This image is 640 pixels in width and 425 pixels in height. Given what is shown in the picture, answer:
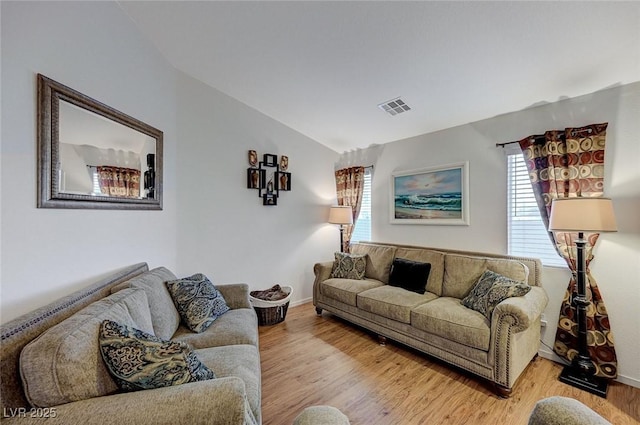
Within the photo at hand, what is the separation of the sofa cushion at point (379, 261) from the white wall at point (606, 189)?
0.45 metres

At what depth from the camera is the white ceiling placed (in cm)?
178

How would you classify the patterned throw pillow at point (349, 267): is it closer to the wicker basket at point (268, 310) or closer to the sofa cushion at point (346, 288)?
the sofa cushion at point (346, 288)

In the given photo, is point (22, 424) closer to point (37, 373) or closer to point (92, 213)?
point (37, 373)

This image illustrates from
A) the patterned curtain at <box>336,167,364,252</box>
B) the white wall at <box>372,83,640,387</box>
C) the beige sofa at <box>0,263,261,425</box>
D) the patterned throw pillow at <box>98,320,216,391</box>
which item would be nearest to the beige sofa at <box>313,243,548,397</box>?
the white wall at <box>372,83,640,387</box>

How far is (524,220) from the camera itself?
8.96 feet

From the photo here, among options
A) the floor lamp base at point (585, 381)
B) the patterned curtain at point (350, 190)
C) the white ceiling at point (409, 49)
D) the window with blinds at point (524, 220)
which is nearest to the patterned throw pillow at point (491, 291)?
the window with blinds at point (524, 220)

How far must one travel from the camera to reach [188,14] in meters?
2.14

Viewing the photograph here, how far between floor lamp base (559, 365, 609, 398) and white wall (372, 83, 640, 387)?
0.22 meters

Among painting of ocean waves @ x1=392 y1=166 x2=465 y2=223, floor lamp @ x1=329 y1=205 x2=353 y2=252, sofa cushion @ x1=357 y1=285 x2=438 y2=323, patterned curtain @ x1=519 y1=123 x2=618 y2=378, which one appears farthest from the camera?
floor lamp @ x1=329 y1=205 x2=353 y2=252

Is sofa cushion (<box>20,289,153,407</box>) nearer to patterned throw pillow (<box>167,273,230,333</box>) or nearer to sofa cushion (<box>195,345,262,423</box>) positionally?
sofa cushion (<box>195,345,262,423</box>)

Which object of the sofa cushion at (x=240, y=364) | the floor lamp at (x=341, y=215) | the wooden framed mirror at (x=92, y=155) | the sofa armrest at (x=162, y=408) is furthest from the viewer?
the floor lamp at (x=341, y=215)

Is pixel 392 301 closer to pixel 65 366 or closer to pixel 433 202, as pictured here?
pixel 433 202

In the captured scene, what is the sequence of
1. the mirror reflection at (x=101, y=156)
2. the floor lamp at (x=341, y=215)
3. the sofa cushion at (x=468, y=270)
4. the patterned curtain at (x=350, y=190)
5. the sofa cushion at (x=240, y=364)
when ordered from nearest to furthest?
the sofa cushion at (x=240, y=364) < the mirror reflection at (x=101, y=156) < the sofa cushion at (x=468, y=270) < the floor lamp at (x=341, y=215) < the patterned curtain at (x=350, y=190)

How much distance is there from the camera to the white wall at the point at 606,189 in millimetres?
2137
